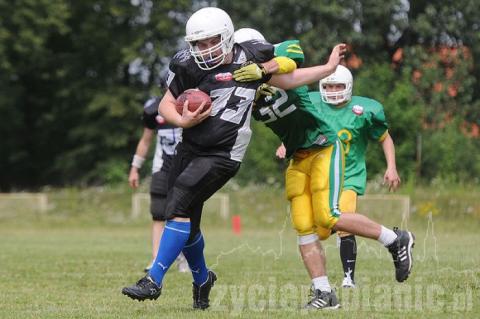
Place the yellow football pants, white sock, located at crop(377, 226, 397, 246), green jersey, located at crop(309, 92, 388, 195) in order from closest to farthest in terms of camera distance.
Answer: the yellow football pants < white sock, located at crop(377, 226, 397, 246) < green jersey, located at crop(309, 92, 388, 195)

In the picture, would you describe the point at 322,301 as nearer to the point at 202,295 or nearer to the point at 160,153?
the point at 202,295

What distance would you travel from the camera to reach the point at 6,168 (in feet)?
109

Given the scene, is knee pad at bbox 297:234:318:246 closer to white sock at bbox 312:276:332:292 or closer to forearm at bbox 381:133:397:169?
white sock at bbox 312:276:332:292

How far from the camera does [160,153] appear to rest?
31.8ft

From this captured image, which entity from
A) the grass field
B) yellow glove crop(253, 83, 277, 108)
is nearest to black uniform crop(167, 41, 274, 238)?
yellow glove crop(253, 83, 277, 108)

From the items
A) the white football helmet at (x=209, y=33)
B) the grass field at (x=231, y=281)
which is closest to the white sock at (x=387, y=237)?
the grass field at (x=231, y=281)

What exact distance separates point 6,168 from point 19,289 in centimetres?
2609

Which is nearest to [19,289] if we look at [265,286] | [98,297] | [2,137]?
[98,297]

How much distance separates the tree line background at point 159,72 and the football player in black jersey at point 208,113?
1777 cm

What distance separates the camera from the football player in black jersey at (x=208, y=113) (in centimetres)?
581

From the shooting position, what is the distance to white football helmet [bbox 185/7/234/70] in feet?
18.9

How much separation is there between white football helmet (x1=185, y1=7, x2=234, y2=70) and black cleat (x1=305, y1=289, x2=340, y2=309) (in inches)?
64.9

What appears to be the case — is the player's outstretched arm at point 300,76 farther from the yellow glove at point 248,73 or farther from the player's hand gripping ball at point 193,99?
the player's hand gripping ball at point 193,99

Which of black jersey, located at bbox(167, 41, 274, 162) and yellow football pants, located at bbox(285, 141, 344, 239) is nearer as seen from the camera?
black jersey, located at bbox(167, 41, 274, 162)
